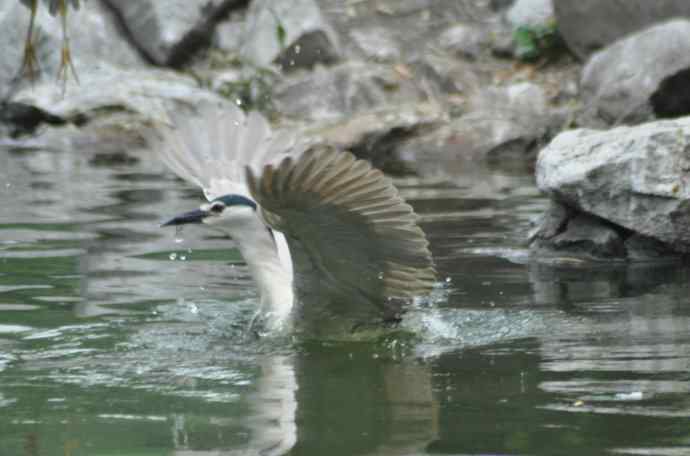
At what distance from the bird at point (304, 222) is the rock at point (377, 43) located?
967cm

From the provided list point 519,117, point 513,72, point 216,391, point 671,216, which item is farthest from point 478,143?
point 216,391

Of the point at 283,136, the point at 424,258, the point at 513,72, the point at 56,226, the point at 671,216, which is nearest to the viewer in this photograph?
the point at 424,258

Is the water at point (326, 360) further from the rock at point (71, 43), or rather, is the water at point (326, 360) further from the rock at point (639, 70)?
the rock at point (71, 43)

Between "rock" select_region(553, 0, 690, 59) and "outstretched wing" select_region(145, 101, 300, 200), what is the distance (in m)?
8.28

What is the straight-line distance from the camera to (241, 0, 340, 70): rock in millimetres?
16938

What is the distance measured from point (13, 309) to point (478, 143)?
7741 millimetres

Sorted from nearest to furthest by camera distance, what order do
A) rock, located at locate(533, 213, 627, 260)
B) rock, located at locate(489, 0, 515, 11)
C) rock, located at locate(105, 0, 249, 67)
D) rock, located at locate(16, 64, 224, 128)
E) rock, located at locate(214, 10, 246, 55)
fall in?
rock, located at locate(533, 213, 627, 260) → rock, located at locate(16, 64, 224, 128) → rock, located at locate(105, 0, 249, 67) → rock, located at locate(214, 10, 246, 55) → rock, located at locate(489, 0, 515, 11)

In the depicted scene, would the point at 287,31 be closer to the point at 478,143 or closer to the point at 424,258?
the point at 478,143

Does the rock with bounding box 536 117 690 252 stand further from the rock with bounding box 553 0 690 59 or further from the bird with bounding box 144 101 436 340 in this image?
the rock with bounding box 553 0 690 59

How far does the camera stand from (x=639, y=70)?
13.6 meters

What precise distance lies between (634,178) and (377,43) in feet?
31.4

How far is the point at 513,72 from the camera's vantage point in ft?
54.2

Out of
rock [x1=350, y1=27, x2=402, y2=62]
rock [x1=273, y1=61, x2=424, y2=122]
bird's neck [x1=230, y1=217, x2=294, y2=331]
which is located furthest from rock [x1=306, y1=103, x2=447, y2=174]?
bird's neck [x1=230, y1=217, x2=294, y2=331]

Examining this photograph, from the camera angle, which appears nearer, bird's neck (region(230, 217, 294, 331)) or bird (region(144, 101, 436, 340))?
bird (region(144, 101, 436, 340))
